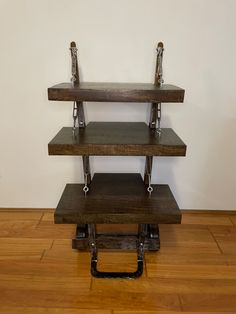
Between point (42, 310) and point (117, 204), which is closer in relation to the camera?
point (42, 310)

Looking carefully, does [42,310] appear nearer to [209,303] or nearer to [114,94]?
[209,303]

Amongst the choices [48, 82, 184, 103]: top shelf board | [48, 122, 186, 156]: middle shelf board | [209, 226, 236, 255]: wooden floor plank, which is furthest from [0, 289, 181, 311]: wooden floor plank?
[48, 82, 184, 103]: top shelf board

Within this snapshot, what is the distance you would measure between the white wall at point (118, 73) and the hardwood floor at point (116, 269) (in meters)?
0.26

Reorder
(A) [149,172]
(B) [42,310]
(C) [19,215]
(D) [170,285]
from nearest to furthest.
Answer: (B) [42,310]
(D) [170,285]
(A) [149,172]
(C) [19,215]

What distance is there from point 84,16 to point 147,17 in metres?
0.28

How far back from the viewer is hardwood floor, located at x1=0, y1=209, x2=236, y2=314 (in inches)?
38.2

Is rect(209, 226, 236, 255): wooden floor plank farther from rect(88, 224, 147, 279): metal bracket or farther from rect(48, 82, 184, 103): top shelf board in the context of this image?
rect(48, 82, 184, 103): top shelf board

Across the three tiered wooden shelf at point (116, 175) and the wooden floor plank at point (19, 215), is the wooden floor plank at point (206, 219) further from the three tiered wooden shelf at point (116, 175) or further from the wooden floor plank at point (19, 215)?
the wooden floor plank at point (19, 215)

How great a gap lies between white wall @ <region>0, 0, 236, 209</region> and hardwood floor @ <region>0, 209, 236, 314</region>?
259mm

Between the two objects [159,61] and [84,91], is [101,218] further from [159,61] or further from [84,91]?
[159,61]

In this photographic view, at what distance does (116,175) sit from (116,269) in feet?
1.46

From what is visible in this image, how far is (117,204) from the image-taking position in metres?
1.11

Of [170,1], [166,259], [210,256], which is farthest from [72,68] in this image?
[210,256]

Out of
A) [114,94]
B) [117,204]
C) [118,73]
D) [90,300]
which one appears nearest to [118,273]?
[90,300]
